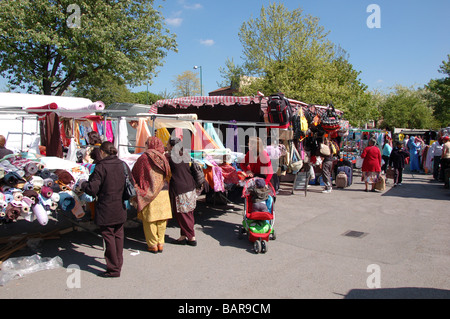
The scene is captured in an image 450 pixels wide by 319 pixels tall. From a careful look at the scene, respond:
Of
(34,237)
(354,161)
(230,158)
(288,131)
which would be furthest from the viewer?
(354,161)

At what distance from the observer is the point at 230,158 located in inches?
261

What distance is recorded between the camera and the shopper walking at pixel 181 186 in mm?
5328

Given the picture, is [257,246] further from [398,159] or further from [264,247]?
[398,159]

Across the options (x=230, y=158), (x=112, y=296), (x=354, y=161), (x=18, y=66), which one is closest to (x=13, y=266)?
(x=112, y=296)

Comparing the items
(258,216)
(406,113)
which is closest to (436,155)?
(258,216)

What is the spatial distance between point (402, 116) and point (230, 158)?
142ft

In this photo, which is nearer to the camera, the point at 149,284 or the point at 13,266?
the point at 149,284

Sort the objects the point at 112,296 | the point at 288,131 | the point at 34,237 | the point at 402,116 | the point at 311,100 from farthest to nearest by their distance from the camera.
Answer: the point at 402,116 < the point at 311,100 < the point at 288,131 < the point at 34,237 < the point at 112,296

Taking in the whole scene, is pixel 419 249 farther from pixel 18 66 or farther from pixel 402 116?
pixel 402 116

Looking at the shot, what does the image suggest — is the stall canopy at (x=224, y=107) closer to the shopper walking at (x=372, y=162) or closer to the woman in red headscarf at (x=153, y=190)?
the shopper walking at (x=372, y=162)

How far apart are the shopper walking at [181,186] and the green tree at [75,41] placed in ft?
43.6

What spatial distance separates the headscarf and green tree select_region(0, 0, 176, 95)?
→ 13.4 metres

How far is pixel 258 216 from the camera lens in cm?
538

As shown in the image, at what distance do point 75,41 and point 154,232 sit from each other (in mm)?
14966
